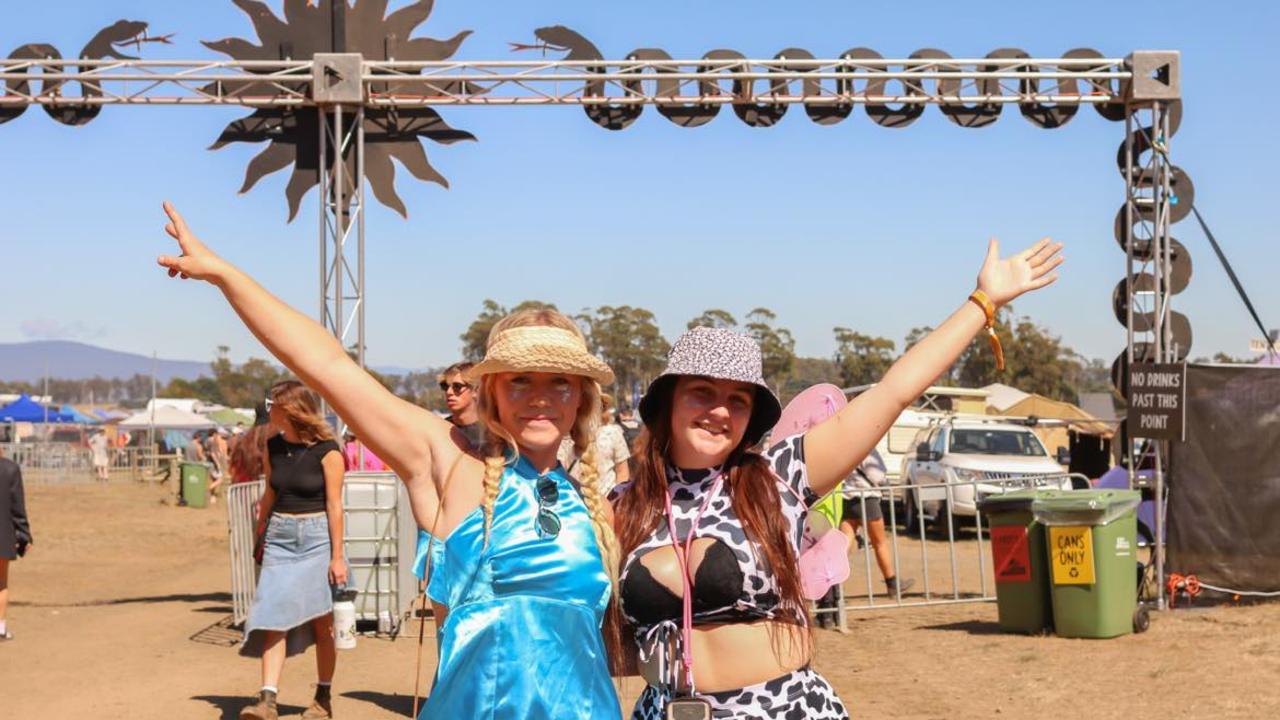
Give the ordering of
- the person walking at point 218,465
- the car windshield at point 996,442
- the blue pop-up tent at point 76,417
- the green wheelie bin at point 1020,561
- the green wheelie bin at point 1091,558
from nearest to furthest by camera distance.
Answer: the green wheelie bin at point 1091,558 → the green wheelie bin at point 1020,561 → the car windshield at point 996,442 → the person walking at point 218,465 → the blue pop-up tent at point 76,417

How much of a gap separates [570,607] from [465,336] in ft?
248

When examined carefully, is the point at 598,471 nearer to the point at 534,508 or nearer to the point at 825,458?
the point at 534,508

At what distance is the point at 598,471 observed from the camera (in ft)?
11.1

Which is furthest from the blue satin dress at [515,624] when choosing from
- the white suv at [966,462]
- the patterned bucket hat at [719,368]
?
the white suv at [966,462]

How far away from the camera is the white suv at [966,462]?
22078 millimetres

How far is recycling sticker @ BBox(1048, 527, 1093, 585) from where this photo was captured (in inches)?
431

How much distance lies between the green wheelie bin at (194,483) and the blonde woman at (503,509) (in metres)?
30.0

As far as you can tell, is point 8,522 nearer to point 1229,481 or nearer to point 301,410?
point 301,410

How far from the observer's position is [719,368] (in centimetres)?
341

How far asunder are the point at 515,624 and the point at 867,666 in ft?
26.0

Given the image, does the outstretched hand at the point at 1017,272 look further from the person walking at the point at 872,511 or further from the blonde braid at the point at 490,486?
the person walking at the point at 872,511

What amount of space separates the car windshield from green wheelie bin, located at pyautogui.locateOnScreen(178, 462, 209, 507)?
16.7 m

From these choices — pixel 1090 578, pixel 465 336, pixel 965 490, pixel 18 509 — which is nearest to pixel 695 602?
pixel 1090 578

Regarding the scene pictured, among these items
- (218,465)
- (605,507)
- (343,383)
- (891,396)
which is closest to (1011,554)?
(891,396)
